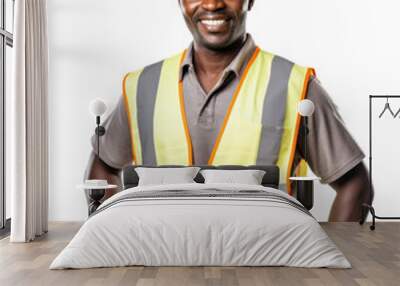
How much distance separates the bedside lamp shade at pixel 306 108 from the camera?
6203 mm

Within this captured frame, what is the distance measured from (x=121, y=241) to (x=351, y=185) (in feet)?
10.8

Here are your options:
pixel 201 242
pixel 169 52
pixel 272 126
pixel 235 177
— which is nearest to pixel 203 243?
pixel 201 242

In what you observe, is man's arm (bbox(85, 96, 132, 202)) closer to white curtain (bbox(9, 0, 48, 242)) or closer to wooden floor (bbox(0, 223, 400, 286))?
white curtain (bbox(9, 0, 48, 242))

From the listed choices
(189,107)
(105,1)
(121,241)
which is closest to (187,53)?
(189,107)

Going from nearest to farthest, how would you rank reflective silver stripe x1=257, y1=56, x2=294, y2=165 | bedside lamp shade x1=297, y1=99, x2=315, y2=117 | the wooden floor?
the wooden floor
bedside lamp shade x1=297, y1=99, x2=315, y2=117
reflective silver stripe x1=257, y1=56, x2=294, y2=165

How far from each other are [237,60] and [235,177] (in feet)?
4.52

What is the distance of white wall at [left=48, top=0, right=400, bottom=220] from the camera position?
262 inches

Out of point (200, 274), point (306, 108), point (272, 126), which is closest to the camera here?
point (200, 274)

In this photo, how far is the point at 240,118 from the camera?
640 cm

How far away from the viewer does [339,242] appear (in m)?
5.45

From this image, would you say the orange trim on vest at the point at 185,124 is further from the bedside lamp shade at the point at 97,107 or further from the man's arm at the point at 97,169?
the man's arm at the point at 97,169

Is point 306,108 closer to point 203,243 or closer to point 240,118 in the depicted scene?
point 240,118

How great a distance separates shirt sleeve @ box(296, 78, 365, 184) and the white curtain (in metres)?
2.80

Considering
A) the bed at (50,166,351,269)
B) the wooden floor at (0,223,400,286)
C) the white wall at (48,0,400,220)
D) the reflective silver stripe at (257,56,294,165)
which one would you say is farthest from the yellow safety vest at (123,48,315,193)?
the bed at (50,166,351,269)
